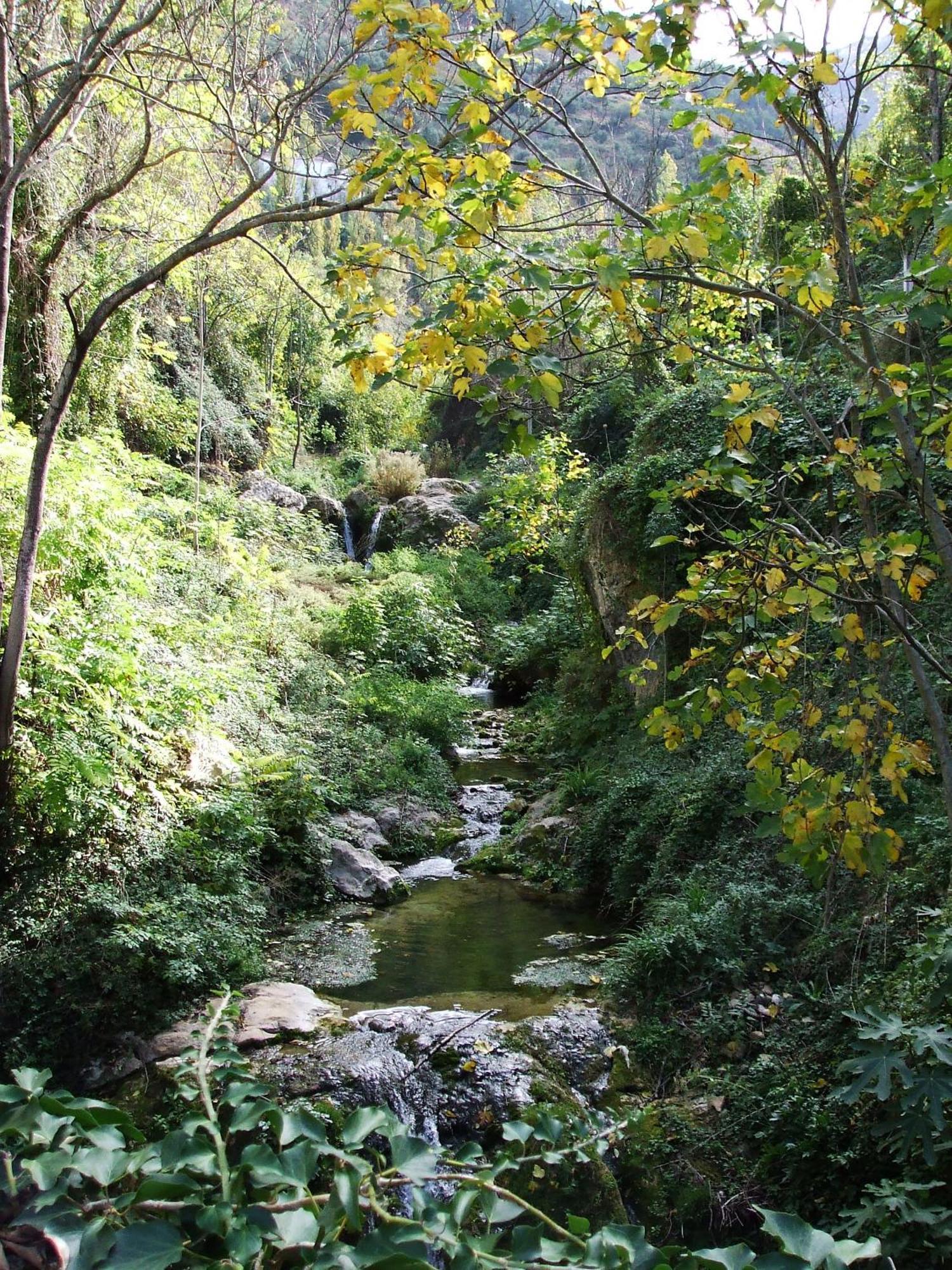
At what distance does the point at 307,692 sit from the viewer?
9992 mm

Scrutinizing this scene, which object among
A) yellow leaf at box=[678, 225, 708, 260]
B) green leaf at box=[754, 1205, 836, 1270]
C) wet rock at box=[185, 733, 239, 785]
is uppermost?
yellow leaf at box=[678, 225, 708, 260]

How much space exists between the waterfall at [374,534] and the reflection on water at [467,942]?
489 inches

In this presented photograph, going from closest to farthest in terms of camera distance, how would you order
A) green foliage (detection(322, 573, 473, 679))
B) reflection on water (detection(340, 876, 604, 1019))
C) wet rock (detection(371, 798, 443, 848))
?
reflection on water (detection(340, 876, 604, 1019)), wet rock (detection(371, 798, 443, 848)), green foliage (detection(322, 573, 473, 679))

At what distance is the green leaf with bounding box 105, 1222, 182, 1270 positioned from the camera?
0.67 m

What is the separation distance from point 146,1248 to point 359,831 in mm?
7785

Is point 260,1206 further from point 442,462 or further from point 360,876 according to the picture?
point 442,462

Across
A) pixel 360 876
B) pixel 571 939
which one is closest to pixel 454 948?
pixel 571 939

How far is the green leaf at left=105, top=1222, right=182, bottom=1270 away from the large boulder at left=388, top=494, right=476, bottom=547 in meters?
18.3

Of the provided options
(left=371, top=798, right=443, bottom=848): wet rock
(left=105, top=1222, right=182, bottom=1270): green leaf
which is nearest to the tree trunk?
(left=105, top=1222, right=182, bottom=1270): green leaf

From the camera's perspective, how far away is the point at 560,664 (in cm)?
1179

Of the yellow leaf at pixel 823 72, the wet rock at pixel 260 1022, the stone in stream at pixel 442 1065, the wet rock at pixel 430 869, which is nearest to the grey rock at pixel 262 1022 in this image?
the wet rock at pixel 260 1022

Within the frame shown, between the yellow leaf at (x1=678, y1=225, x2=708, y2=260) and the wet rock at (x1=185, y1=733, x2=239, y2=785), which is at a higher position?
the yellow leaf at (x1=678, y1=225, x2=708, y2=260)

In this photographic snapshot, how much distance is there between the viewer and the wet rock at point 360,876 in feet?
23.8

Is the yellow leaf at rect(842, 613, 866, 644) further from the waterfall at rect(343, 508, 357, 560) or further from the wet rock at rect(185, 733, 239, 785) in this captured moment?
the waterfall at rect(343, 508, 357, 560)
